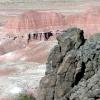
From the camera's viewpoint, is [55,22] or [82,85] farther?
[55,22]

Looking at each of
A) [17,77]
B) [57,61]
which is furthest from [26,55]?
[57,61]

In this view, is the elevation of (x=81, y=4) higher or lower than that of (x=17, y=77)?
lower

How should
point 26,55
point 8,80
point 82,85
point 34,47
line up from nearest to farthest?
point 82,85, point 8,80, point 26,55, point 34,47

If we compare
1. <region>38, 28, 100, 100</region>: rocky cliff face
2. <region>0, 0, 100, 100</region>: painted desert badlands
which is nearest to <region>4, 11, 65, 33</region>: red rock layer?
<region>0, 0, 100, 100</region>: painted desert badlands

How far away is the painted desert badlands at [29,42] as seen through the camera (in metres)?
54.6

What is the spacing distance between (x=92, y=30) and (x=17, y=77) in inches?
1429

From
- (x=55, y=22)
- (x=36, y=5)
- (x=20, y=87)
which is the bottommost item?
(x=36, y=5)

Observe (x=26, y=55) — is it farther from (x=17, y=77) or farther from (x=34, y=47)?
(x=17, y=77)

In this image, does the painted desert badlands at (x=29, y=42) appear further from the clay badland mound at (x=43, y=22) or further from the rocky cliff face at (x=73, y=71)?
the rocky cliff face at (x=73, y=71)

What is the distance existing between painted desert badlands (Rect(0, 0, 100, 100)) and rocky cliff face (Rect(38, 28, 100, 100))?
59.0 ft

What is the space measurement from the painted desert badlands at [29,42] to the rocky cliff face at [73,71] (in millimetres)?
17973

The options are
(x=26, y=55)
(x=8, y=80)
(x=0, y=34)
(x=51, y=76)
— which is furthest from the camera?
(x=0, y=34)

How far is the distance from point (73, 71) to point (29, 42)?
64.3 m

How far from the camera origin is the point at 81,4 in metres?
150
